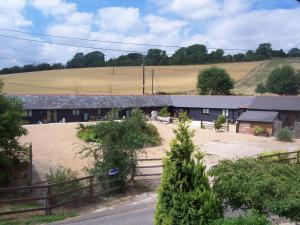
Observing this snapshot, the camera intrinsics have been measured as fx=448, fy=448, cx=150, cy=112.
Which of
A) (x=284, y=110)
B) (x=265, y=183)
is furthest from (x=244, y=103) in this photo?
(x=265, y=183)

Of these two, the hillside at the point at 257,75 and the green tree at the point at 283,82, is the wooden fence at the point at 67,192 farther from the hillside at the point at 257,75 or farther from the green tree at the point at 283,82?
the green tree at the point at 283,82

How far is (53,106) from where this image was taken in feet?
172

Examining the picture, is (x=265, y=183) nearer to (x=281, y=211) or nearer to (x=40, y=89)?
(x=281, y=211)

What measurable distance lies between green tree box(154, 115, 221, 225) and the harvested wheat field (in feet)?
222

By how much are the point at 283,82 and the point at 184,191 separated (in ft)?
267

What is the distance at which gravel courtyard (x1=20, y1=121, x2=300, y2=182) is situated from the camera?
1121 inches

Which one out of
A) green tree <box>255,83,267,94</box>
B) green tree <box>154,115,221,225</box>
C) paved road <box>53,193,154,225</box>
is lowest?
paved road <box>53,193,154,225</box>

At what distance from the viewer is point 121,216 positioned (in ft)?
54.4

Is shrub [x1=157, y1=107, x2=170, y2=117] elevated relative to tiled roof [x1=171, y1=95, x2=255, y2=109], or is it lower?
lower

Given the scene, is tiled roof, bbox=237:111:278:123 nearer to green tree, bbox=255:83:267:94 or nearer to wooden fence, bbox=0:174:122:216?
wooden fence, bbox=0:174:122:216

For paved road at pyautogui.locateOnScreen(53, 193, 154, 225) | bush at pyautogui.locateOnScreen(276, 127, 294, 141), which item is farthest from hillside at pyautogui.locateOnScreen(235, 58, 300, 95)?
paved road at pyautogui.locateOnScreen(53, 193, 154, 225)

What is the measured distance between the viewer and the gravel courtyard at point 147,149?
2847 cm

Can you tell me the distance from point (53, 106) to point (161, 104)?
16134mm

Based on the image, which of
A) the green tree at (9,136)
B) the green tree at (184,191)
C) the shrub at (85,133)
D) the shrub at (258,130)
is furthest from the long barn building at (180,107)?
the green tree at (184,191)
